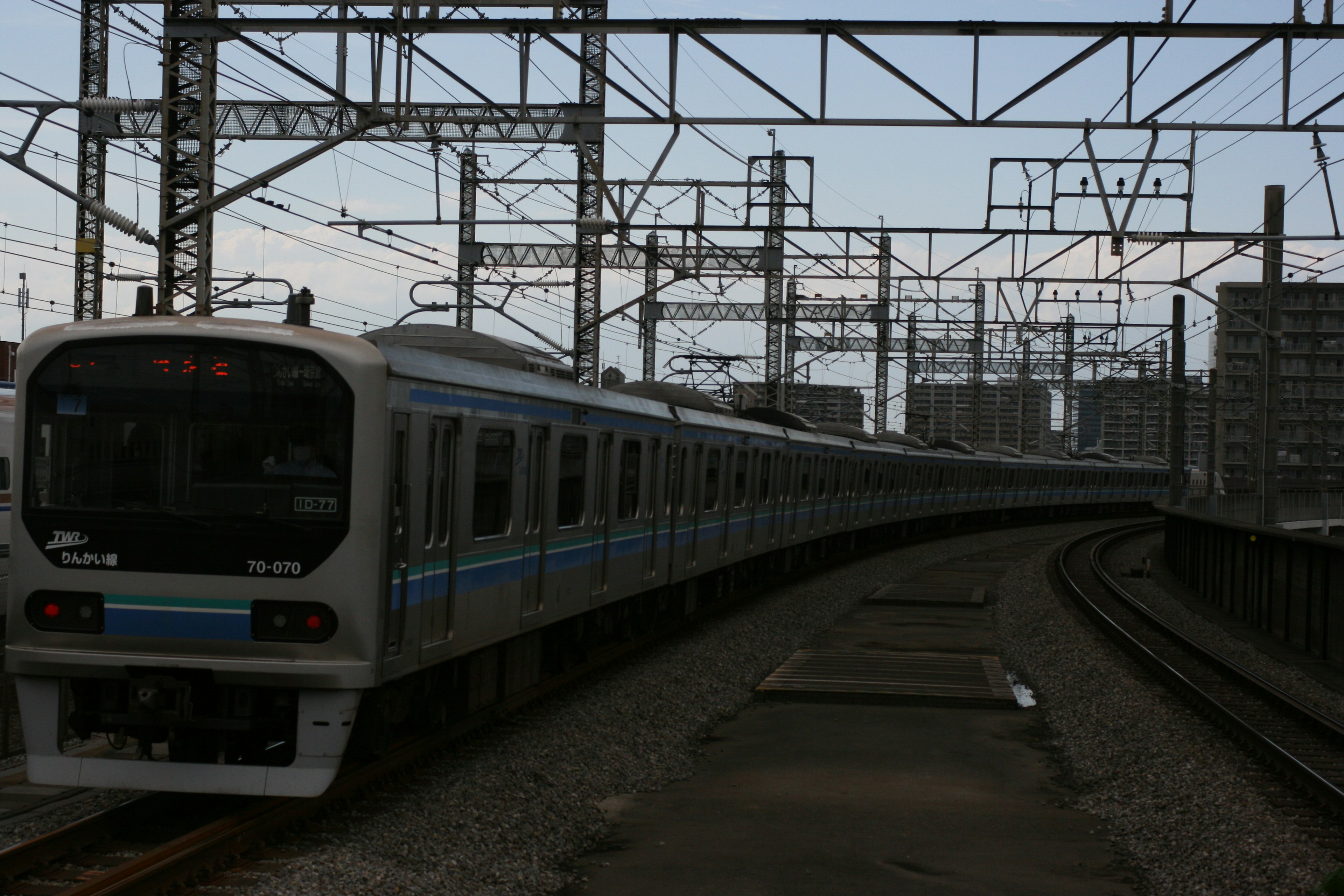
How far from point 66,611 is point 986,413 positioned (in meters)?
107

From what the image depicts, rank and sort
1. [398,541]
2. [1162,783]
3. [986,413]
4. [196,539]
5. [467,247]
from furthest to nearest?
[986,413] < [467,247] < [1162,783] < [398,541] < [196,539]

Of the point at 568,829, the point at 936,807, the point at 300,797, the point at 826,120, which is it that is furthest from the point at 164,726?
the point at 826,120

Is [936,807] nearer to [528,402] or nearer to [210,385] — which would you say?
[528,402]

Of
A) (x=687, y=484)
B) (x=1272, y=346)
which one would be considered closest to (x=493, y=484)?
(x=687, y=484)

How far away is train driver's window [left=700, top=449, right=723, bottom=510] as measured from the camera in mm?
16031

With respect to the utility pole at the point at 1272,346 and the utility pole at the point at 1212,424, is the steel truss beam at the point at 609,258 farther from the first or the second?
the utility pole at the point at 1212,424

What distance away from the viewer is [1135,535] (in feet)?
139

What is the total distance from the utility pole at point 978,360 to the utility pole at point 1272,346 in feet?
47.6

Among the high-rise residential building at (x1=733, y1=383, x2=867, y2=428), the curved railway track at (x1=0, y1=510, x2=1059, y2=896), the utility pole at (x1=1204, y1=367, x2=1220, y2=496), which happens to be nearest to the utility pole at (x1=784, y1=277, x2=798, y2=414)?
the high-rise residential building at (x1=733, y1=383, x2=867, y2=428)

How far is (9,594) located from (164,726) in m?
0.99

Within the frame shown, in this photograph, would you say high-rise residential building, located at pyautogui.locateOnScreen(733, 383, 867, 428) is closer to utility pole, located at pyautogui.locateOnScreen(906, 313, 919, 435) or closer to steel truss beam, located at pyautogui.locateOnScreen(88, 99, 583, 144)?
utility pole, located at pyautogui.locateOnScreen(906, 313, 919, 435)

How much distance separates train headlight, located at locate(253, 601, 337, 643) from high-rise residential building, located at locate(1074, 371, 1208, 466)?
33.6 m

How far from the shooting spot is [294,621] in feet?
21.7

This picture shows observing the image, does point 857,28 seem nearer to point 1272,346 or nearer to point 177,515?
point 177,515
